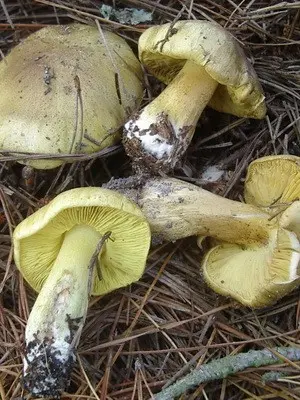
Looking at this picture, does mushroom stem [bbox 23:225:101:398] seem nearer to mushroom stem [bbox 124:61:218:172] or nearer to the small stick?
the small stick

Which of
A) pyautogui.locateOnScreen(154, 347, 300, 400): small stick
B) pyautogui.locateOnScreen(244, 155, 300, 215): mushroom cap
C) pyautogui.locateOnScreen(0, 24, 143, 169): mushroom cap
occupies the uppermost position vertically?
pyautogui.locateOnScreen(0, 24, 143, 169): mushroom cap

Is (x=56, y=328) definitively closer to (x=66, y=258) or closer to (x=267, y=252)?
(x=66, y=258)

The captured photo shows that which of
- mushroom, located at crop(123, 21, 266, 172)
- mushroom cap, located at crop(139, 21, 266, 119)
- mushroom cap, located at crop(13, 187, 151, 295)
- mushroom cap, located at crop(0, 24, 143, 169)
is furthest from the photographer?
mushroom cap, located at crop(0, 24, 143, 169)

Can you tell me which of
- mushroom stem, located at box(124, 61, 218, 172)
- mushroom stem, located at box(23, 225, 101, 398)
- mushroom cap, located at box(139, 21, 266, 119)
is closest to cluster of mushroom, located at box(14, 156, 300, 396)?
Answer: mushroom stem, located at box(23, 225, 101, 398)

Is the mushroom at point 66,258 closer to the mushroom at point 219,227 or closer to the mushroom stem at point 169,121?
the mushroom at point 219,227

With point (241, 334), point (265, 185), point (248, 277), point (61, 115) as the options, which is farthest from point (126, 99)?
point (241, 334)

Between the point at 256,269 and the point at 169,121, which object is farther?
the point at 169,121

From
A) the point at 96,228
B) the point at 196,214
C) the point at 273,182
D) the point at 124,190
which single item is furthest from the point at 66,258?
the point at 273,182
